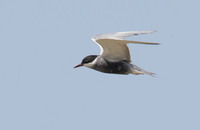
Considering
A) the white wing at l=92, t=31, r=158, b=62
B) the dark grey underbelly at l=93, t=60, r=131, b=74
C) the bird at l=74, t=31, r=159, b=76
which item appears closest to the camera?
the white wing at l=92, t=31, r=158, b=62

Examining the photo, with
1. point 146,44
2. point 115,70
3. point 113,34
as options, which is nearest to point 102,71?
point 115,70

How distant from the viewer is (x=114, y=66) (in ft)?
40.5

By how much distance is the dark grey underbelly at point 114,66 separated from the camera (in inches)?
484

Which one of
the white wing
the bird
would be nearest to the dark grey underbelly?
the bird

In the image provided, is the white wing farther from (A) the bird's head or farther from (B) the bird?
(A) the bird's head

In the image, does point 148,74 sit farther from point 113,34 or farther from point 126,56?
point 113,34

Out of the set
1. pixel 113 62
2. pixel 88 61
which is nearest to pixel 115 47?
pixel 113 62

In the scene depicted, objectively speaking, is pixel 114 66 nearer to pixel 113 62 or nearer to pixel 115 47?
pixel 113 62

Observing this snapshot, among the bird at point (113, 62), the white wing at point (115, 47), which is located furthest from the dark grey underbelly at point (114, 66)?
the white wing at point (115, 47)

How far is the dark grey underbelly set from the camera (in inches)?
484

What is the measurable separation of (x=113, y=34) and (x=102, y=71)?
131cm

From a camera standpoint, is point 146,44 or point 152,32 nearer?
point 146,44

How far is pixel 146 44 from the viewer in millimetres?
10242

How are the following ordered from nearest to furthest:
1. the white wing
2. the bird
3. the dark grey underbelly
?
1. the white wing
2. the bird
3. the dark grey underbelly
